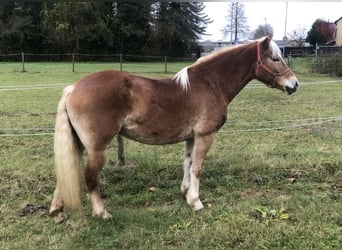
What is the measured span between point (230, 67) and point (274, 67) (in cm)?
47

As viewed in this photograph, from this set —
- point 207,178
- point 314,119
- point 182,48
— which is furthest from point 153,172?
point 182,48

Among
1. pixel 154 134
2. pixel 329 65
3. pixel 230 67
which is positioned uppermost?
pixel 329 65

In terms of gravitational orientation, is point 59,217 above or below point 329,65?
below

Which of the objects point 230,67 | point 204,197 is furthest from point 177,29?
point 204,197

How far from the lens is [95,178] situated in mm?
3357

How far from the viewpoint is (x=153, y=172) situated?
456cm

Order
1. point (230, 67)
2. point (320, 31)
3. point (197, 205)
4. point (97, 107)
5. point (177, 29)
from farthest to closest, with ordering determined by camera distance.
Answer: point (320, 31) → point (177, 29) → point (230, 67) → point (197, 205) → point (97, 107)

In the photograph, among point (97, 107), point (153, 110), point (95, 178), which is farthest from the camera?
point (153, 110)

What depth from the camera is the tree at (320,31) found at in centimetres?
4525

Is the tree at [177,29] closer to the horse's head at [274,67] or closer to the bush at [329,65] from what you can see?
the bush at [329,65]

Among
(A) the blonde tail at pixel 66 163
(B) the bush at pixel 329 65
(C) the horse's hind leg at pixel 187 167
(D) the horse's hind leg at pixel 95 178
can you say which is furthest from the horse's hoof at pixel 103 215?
(B) the bush at pixel 329 65

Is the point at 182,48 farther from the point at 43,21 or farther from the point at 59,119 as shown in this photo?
the point at 59,119

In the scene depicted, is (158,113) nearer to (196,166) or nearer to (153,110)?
(153,110)

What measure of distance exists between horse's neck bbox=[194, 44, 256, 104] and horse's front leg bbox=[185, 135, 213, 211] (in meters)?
0.56
